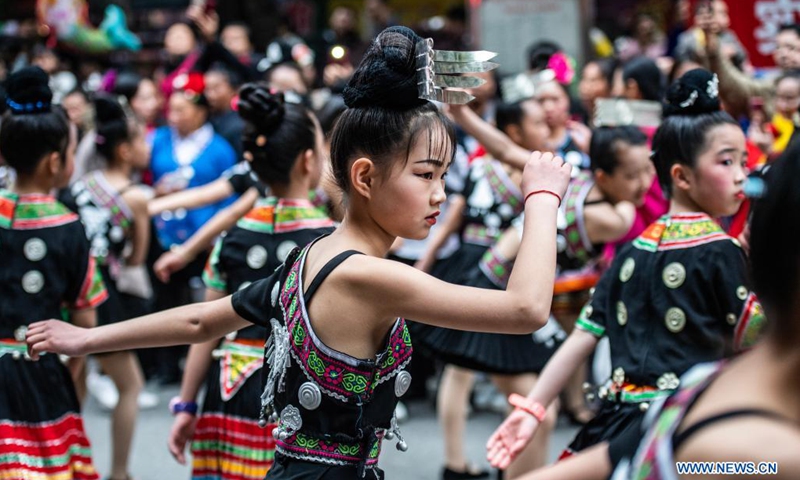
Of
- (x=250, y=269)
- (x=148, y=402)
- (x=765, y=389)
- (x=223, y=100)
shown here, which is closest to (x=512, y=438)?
(x=250, y=269)

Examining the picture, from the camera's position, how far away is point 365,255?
7.13 ft

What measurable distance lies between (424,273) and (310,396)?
1.21 feet

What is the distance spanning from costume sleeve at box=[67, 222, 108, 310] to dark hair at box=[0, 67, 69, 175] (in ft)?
0.89

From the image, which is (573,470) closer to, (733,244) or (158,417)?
(733,244)

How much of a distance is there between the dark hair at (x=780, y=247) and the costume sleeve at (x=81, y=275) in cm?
269

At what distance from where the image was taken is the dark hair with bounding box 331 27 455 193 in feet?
7.18

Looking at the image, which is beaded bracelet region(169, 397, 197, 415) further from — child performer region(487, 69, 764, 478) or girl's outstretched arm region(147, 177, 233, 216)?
girl's outstretched arm region(147, 177, 233, 216)

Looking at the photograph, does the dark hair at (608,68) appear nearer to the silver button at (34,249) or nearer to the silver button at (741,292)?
the silver button at (741,292)

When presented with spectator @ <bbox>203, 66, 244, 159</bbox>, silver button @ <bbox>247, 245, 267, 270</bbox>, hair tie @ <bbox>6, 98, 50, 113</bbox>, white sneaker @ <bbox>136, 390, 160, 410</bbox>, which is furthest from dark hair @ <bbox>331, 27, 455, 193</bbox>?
spectator @ <bbox>203, 66, 244, 159</bbox>

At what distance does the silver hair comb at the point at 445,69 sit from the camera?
7.21 feet

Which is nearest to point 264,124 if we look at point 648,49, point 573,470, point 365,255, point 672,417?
point 365,255

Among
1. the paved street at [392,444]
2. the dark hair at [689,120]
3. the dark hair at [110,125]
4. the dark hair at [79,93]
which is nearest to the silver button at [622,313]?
the dark hair at [689,120]

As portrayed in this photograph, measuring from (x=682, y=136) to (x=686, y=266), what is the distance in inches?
16.1

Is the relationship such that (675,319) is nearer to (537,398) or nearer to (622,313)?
(622,313)
